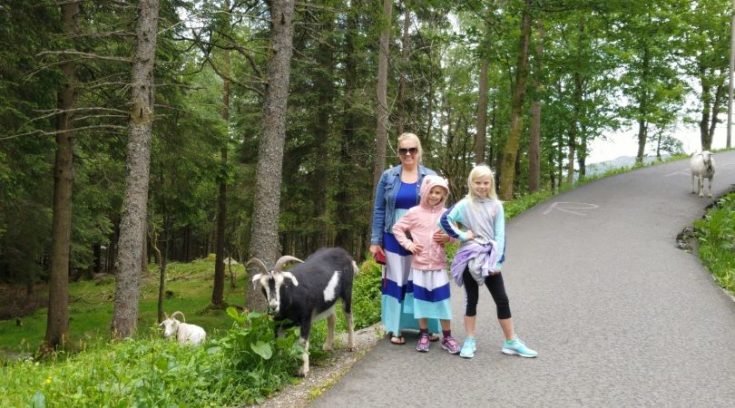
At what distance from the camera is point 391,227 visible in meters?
5.61

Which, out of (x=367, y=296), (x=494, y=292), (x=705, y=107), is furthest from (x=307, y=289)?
(x=705, y=107)

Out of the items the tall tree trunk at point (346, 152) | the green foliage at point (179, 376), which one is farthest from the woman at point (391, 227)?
the tall tree trunk at point (346, 152)

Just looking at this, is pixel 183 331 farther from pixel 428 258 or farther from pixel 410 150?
pixel 410 150

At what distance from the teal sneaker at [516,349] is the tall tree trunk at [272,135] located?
510 centimetres

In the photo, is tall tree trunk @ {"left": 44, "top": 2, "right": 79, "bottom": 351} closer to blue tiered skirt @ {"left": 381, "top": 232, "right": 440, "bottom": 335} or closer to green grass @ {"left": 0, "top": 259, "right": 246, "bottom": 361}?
green grass @ {"left": 0, "top": 259, "right": 246, "bottom": 361}

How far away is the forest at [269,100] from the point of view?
367 inches

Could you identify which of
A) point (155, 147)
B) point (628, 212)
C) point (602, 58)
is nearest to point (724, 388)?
point (628, 212)

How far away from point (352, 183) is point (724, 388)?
16.9 m

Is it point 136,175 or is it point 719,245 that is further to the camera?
point 719,245

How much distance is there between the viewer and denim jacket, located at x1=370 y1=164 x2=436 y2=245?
5602mm

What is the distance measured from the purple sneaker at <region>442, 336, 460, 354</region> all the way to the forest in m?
4.70

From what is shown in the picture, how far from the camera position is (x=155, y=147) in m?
13.4

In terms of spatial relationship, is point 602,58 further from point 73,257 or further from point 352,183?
point 73,257

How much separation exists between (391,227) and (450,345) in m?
1.33
